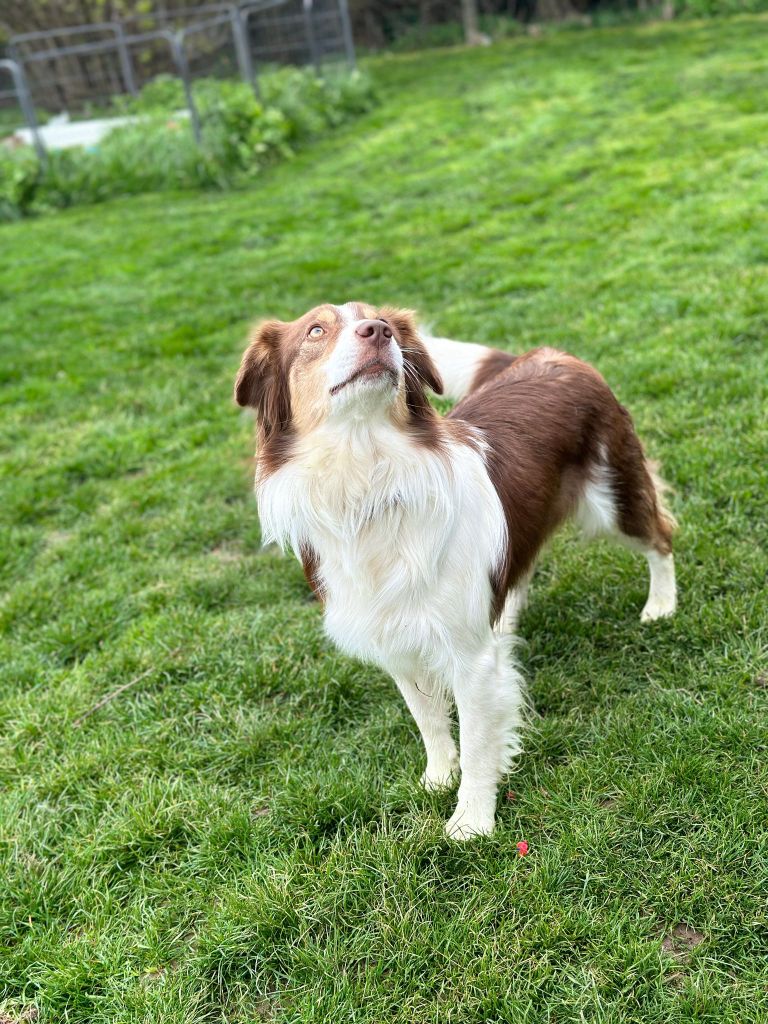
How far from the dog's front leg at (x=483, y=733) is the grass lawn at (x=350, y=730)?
73 millimetres

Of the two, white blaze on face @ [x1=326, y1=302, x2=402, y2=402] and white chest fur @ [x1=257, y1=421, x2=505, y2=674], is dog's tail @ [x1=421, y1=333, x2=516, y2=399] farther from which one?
white blaze on face @ [x1=326, y1=302, x2=402, y2=402]

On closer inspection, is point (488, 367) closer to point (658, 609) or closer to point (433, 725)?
point (658, 609)

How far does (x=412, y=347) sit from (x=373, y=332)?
0.31 metres

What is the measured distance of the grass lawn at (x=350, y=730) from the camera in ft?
6.92

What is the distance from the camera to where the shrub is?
1128 cm

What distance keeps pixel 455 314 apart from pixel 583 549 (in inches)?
119

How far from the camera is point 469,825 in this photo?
2.43 m

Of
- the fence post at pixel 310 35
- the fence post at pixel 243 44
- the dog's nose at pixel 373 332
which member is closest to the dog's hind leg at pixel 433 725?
the dog's nose at pixel 373 332

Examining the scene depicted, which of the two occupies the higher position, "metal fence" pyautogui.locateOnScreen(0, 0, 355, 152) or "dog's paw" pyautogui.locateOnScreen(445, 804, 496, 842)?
"metal fence" pyautogui.locateOnScreen(0, 0, 355, 152)

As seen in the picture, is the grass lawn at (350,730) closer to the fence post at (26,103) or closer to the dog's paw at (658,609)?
the dog's paw at (658,609)

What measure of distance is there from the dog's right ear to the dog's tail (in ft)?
3.08

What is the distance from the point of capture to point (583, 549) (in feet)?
11.6

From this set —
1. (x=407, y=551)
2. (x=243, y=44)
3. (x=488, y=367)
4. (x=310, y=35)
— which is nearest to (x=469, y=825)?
(x=407, y=551)

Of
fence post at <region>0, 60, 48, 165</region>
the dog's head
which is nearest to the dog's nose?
the dog's head
